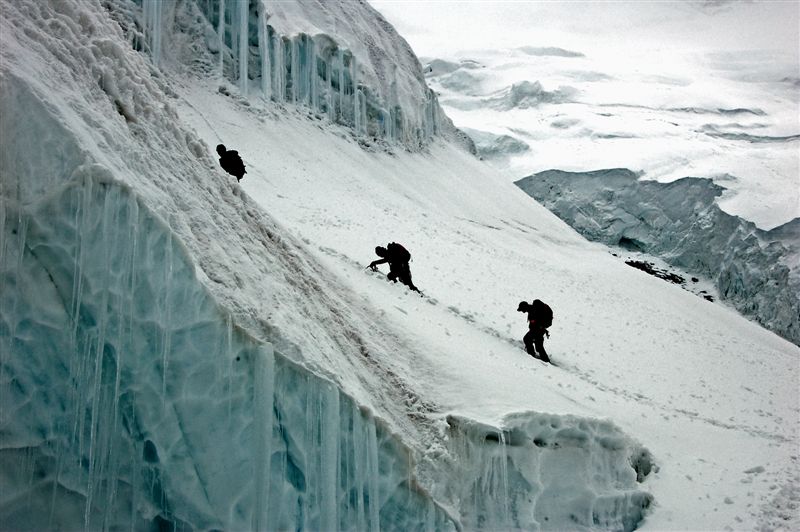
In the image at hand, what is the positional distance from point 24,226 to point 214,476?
7.52 ft

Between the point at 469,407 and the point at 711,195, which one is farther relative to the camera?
the point at 711,195

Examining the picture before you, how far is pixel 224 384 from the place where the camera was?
4.87 metres

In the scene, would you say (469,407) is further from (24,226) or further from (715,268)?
(715,268)

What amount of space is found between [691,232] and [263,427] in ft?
163

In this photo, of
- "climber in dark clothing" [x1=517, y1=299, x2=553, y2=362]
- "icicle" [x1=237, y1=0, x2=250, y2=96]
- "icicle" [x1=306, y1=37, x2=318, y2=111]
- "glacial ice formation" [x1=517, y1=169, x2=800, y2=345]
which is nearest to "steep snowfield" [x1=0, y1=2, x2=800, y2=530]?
"climber in dark clothing" [x1=517, y1=299, x2=553, y2=362]

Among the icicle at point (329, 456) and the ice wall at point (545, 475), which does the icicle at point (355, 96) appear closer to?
the ice wall at point (545, 475)

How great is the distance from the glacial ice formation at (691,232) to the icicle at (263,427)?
4334 centimetres

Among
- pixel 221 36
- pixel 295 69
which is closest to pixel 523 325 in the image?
pixel 221 36

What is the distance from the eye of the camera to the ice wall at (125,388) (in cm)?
436

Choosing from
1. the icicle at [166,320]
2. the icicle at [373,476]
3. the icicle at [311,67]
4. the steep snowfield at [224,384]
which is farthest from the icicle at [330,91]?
the icicle at [166,320]

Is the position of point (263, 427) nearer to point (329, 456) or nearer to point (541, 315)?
point (329, 456)

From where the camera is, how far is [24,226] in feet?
14.2

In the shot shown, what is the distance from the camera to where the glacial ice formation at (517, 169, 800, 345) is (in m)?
41.2

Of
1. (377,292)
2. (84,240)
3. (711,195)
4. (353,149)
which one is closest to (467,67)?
(711,195)
